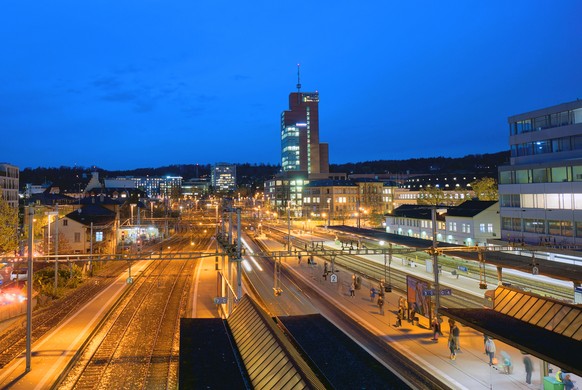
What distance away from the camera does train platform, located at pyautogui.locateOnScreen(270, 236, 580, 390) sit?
1506cm

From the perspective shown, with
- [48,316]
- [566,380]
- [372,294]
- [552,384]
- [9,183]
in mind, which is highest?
[9,183]

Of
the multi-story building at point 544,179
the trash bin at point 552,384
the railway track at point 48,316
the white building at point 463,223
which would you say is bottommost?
the railway track at point 48,316

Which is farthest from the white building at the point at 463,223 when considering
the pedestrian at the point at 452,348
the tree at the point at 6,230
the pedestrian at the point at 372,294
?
the tree at the point at 6,230

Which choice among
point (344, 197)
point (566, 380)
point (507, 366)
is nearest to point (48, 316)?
point (507, 366)

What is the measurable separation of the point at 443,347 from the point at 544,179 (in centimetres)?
2928

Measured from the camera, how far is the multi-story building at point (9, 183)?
228ft

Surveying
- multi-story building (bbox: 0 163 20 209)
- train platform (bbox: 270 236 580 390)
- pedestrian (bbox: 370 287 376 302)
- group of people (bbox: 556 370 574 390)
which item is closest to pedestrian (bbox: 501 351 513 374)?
train platform (bbox: 270 236 580 390)

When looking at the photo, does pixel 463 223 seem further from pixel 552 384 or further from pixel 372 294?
pixel 552 384

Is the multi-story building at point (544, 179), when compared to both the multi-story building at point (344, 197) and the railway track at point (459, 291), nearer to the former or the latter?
the railway track at point (459, 291)

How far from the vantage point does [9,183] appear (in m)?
72.2

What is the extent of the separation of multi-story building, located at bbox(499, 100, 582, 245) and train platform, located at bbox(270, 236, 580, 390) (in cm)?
1279

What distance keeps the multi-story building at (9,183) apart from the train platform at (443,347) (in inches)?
2493

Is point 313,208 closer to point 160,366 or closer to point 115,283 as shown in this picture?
point 115,283

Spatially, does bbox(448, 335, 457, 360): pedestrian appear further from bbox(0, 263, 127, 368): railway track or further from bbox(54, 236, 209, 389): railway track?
bbox(0, 263, 127, 368): railway track
